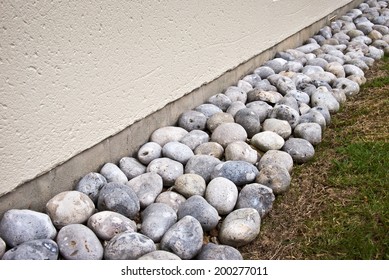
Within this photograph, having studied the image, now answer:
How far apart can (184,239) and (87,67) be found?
899 mm

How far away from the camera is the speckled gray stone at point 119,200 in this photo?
194 centimetres

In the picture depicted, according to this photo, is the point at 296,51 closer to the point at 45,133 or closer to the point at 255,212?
the point at 255,212

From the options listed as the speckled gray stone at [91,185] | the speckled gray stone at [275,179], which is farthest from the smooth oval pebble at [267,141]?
the speckled gray stone at [91,185]

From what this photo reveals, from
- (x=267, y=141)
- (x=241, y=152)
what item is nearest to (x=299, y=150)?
(x=267, y=141)

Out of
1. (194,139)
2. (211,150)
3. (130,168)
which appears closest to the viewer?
(130,168)

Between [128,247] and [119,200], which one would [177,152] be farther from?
[128,247]

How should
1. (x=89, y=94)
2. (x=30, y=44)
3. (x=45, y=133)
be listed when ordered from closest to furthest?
(x=30, y=44)
(x=45, y=133)
(x=89, y=94)

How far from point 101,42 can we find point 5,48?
0.51m

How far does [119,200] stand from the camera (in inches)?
76.3

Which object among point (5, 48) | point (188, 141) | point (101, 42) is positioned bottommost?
point (188, 141)

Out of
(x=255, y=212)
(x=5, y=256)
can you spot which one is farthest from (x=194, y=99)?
(x=5, y=256)

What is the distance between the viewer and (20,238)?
1733 mm

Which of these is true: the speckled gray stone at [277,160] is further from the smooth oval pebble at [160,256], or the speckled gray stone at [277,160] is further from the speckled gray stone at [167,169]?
the smooth oval pebble at [160,256]

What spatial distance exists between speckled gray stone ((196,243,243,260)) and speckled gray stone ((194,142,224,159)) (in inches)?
28.4
